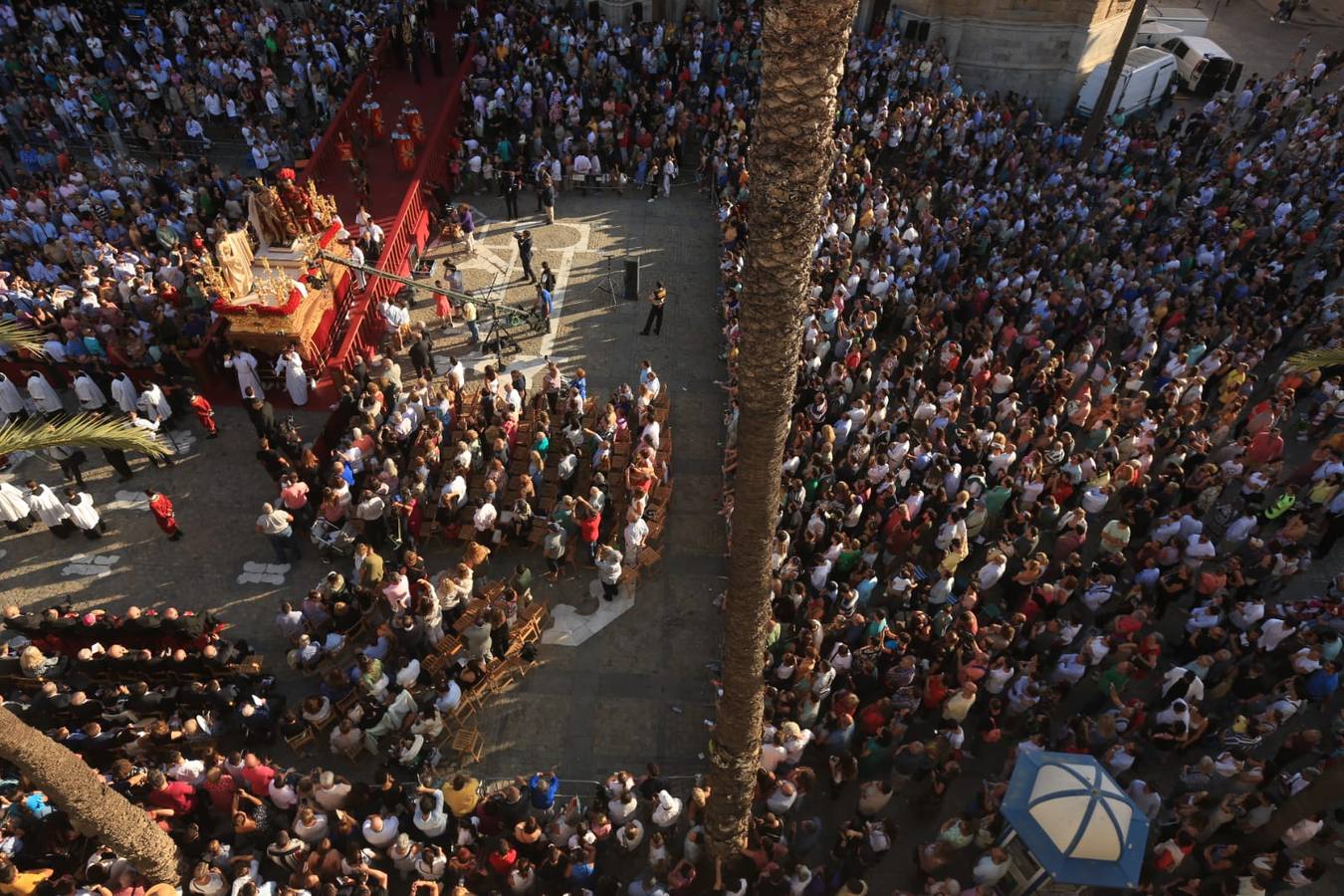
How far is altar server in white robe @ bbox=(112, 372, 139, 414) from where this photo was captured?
1616 cm

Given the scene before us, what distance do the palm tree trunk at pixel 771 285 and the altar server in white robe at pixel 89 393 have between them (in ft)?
47.9

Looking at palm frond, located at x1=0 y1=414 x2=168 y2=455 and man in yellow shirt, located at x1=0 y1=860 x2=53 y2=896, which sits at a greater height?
palm frond, located at x1=0 y1=414 x2=168 y2=455

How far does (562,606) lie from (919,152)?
57.8 feet

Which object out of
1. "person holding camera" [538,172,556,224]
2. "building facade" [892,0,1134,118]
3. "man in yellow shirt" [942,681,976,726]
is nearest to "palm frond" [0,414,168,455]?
"man in yellow shirt" [942,681,976,726]

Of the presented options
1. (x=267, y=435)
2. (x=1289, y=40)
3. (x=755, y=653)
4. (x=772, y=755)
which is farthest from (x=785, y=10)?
(x=1289, y=40)

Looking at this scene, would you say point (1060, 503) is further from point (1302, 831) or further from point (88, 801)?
point (88, 801)

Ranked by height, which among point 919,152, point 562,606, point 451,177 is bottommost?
point 562,606

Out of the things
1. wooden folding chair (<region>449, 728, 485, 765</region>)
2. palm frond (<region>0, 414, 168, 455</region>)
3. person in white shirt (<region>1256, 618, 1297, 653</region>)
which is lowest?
wooden folding chair (<region>449, 728, 485, 765</region>)

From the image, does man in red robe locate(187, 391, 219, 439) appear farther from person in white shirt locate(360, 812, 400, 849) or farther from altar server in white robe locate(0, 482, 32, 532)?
person in white shirt locate(360, 812, 400, 849)

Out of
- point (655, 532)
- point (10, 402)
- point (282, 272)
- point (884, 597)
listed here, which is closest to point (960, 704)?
point (884, 597)

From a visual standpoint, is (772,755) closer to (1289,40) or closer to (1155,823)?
(1155,823)

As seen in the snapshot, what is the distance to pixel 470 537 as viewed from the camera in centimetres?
1472

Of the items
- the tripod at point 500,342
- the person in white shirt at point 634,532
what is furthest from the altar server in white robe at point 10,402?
the person in white shirt at point 634,532

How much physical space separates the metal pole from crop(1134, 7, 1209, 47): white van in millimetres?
8535
